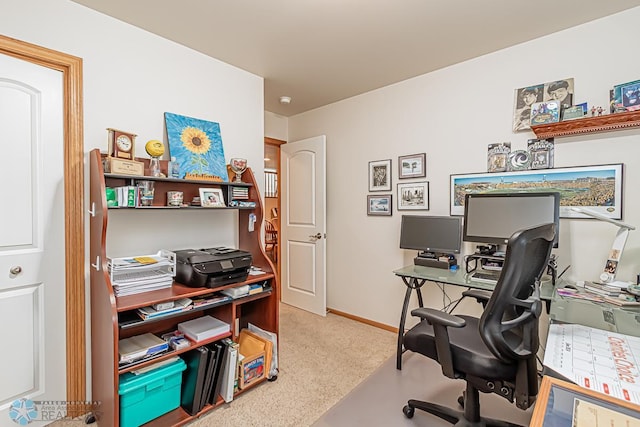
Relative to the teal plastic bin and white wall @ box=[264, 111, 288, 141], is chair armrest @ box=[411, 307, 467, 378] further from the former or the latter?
white wall @ box=[264, 111, 288, 141]

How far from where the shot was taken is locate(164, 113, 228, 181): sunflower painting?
224 centimetres

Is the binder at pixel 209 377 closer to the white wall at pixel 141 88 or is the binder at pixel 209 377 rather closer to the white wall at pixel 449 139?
the white wall at pixel 141 88

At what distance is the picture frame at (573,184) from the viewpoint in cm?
202

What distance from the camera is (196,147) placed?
2.34m

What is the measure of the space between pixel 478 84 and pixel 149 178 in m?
2.59

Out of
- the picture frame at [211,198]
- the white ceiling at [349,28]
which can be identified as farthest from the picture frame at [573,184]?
the picture frame at [211,198]

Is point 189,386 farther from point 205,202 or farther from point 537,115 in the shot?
point 537,115

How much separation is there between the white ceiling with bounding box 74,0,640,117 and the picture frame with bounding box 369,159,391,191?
2.81 ft

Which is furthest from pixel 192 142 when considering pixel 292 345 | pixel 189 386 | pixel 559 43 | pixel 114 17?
pixel 559 43

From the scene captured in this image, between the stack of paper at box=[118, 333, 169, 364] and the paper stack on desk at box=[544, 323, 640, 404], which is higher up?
the paper stack on desk at box=[544, 323, 640, 404]

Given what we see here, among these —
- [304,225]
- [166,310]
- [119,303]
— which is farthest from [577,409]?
[304,225]

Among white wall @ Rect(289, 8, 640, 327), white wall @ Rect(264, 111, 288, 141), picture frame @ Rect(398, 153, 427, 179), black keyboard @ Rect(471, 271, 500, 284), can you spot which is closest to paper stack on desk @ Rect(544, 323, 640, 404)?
black keyboard @ Rect(471, 271, 500, 284)

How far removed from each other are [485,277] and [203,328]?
76.2 inches

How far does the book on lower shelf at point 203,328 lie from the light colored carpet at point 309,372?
1.53ft
